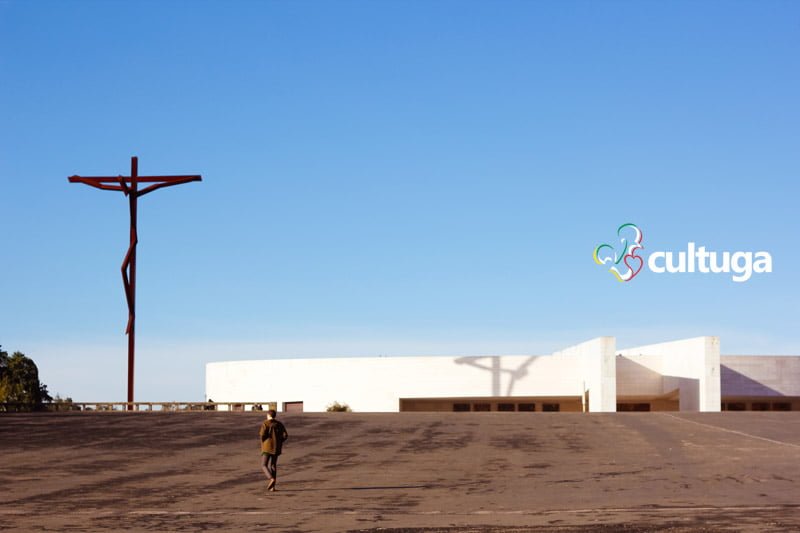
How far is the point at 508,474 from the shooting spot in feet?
81.7

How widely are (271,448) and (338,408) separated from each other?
65177mm

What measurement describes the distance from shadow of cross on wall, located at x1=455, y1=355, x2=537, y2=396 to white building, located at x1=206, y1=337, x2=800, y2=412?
0.08 m

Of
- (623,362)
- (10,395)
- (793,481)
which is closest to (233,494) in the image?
(793,481)

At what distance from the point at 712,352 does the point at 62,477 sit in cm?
6074

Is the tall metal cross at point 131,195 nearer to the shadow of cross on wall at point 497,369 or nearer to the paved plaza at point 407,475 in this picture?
the paved plaza at point 407,475

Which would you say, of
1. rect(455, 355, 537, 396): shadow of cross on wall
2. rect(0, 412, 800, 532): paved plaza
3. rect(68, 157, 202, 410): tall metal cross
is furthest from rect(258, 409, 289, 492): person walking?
rect(455, 355, 537, 396): shadow of cross on wall

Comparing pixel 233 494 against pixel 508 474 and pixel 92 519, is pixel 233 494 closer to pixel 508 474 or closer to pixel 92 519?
pixel 92 519

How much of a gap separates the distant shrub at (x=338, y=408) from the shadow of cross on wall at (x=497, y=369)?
395 inches

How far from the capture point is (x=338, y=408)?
8688cm

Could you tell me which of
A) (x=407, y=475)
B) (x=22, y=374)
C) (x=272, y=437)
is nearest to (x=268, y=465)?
(x=272, y=437)

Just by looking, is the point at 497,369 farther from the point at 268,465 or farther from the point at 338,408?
the point at 268,465

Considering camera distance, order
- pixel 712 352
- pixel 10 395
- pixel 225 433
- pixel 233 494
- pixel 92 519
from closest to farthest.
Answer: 1. pixel 92 519
2. pixel 233 494
3. pixel 225 433
4. pixel 712 352
5. pixel 10 395

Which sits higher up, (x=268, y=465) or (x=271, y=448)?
(x=271, y=448)

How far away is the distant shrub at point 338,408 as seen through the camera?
3411 inches
